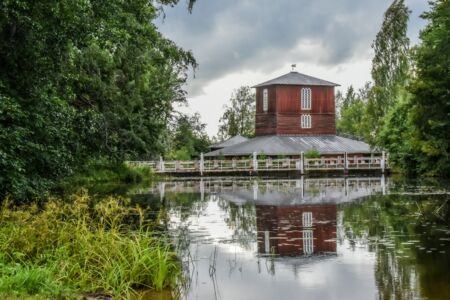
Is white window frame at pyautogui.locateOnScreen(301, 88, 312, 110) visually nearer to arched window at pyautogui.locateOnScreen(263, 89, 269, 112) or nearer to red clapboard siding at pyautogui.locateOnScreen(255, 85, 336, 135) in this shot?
red clapboard siding at pyautogui.locateOnScreen(255, 85, 336, 135)

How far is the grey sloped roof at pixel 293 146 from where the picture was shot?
190 feet

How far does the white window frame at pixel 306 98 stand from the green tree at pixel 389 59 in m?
29.7

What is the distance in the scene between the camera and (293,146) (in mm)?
59156

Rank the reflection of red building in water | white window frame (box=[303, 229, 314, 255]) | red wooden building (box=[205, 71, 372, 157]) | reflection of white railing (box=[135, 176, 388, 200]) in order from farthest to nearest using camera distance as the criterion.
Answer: red wooden building (box=[205, 71, 372, 157])
reflection of white railing (box=[135, 176, 388, 200])
the reflection of red building in water
white window frame (box=[303, 229, 314, 255])

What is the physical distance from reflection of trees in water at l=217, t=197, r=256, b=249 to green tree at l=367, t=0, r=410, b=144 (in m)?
11.8

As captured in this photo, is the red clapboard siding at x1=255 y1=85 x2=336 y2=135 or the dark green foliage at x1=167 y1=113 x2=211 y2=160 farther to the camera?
the red clapboard siding at x1=255 y1=85 x2=336 y2=135

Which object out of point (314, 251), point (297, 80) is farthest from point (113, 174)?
point (314, 251)

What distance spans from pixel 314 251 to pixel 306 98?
5302 centimetres

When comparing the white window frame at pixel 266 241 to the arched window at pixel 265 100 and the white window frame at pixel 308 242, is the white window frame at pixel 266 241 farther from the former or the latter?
the arched window at pixel 265 100

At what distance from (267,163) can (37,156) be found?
41.1m

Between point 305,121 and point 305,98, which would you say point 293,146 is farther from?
point 305,98

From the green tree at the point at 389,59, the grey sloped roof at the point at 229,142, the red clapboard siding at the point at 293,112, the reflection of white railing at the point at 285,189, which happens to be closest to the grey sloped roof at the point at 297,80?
the red clapboard siding at the point at 293,112

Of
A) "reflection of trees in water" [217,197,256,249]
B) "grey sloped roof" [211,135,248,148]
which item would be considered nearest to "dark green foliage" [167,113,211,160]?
"grey sloped roof" [211,135,248,148]

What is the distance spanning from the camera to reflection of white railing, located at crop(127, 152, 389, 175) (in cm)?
5497
